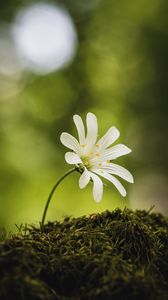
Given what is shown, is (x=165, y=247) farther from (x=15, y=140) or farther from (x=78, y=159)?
(x=15, y=140)

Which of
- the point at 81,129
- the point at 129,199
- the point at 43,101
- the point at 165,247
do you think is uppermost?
the point at 43,101

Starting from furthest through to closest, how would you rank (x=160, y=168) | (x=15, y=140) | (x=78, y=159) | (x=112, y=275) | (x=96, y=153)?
(x=160, y=168)
(x=15, y=140)
(x=96, y=153)
(x=78, y=159)
(x=112, y=275)

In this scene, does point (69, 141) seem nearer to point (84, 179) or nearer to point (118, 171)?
point (84, 179)

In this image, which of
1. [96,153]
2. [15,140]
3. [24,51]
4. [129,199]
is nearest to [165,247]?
[96,153]

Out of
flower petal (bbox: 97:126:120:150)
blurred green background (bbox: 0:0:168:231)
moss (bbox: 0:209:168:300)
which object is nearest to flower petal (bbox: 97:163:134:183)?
flower petal (bbox: 97:126:120:150)

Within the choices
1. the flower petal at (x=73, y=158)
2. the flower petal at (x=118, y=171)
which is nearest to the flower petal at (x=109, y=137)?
the flower petal at (x=118, y=171)

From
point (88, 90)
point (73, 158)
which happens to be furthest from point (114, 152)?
point (88, 90)
